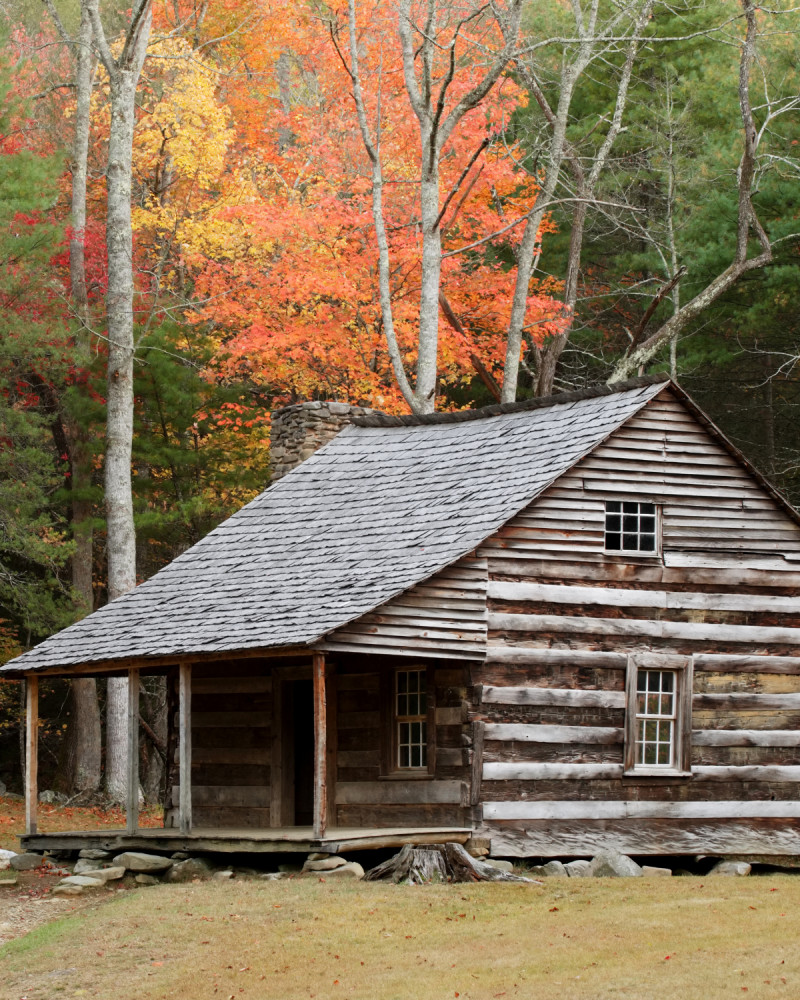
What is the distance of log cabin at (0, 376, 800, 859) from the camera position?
16.8 metres

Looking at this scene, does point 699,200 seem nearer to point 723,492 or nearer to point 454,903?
point 723,492

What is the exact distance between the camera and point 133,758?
60.7 ft

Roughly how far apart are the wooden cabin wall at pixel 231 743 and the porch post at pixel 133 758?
4.58ft

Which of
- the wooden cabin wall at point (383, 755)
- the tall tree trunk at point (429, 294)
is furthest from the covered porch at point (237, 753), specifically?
the tall tree trunk at point (429, 294)

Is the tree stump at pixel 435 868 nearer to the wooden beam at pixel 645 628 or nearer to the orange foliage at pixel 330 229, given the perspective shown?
the wooden beam at pixel 645 628

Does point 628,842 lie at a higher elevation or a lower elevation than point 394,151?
lower

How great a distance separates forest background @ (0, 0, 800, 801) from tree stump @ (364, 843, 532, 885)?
1227 cm

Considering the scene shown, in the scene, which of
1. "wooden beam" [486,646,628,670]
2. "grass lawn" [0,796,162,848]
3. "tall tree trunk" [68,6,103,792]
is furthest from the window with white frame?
"tall tree trunk" [68,6,103,792]

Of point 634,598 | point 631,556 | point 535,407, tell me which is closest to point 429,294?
point 535,407

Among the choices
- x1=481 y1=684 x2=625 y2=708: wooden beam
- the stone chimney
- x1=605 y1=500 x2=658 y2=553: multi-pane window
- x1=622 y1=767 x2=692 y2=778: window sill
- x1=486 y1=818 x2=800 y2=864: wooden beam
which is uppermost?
the stone chimney

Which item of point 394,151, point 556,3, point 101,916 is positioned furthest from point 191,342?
point 101,916

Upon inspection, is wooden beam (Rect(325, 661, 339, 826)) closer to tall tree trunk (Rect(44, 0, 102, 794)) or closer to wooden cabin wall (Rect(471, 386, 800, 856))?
wooden cabin wall (Rect(471, 386, 800, 856))

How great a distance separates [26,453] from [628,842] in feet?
44.2

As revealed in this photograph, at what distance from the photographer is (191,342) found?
29453 mm
